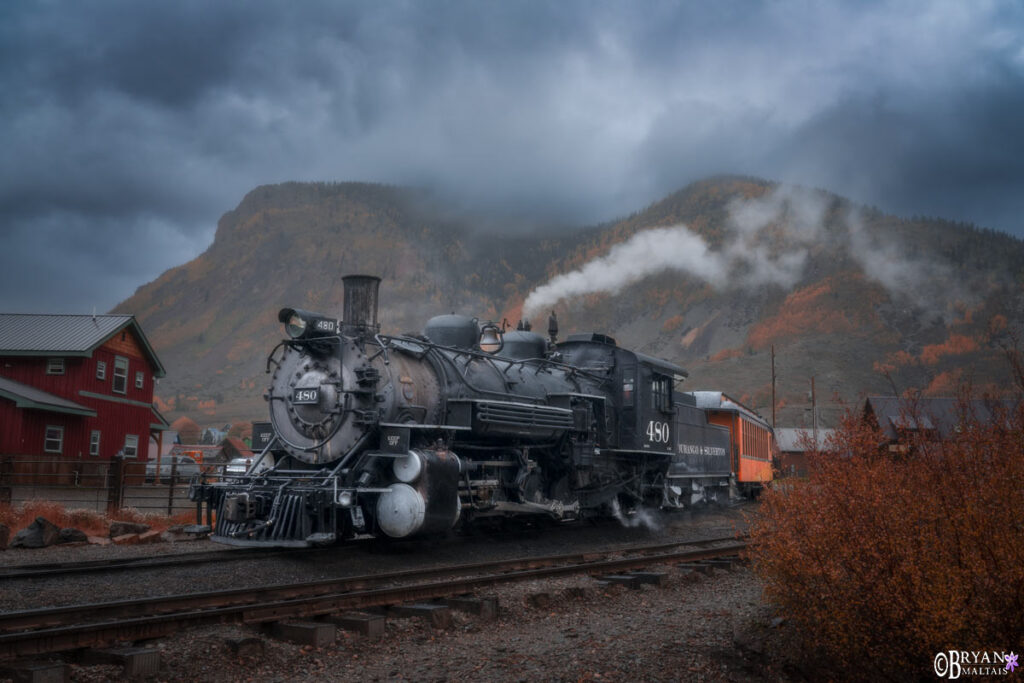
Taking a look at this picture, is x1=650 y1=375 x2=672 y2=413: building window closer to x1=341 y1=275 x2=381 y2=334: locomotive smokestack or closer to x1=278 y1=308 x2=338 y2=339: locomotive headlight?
x1=341 y1=275 x2=381 y2=334: locomotive smokestack

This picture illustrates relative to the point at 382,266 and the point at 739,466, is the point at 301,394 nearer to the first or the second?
the point at 739,466

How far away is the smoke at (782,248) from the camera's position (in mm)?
133875

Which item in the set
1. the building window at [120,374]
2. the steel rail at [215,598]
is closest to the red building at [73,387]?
the building window at [120,374]

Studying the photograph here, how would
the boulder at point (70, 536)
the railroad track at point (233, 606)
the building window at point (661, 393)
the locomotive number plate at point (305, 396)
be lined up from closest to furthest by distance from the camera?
the railroad track at point (233, 606), the locomotive number plate at point (305, 396), the boulder at point (70, 536), the building window at point (661, 393)

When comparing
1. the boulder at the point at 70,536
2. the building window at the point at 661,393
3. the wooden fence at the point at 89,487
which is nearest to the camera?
the boulder at the point at 70,536

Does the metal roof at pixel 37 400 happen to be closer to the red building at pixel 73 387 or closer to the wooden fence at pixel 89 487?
the red building at pixel 73 387

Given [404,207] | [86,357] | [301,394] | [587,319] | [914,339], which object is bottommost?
[301,394]

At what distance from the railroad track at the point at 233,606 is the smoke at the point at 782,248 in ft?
377

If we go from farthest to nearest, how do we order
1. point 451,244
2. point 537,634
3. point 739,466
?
point 451,244, point 739,466, point 537,634

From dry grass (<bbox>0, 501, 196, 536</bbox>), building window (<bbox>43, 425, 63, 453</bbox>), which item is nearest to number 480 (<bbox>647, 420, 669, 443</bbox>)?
dry grass (<bbox>0, 501, 196, 536</bbox>)

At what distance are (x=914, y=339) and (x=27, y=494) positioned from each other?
116904mm

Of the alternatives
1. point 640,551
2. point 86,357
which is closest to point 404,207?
point 86,357

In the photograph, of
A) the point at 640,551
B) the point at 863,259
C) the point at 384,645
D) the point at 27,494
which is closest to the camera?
the point at 384,645

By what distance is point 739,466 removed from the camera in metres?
26.8
